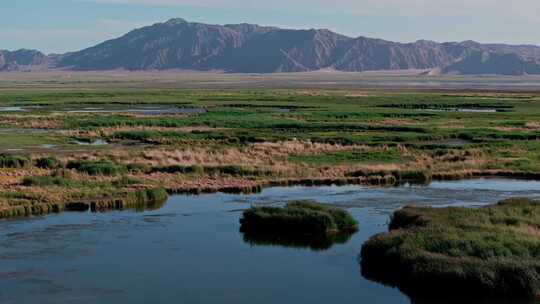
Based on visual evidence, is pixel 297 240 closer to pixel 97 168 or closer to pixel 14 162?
pixel 97 168

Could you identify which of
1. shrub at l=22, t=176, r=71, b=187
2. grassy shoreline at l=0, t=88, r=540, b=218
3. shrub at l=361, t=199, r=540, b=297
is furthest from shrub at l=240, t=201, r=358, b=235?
shrub at l=22, t=176, r=71, b=187

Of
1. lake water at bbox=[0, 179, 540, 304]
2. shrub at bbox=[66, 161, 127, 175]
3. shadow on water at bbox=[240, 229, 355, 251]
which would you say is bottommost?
shadow on water at bbox=[240, 229, 355, 251]

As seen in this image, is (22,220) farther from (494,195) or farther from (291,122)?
(291,122)

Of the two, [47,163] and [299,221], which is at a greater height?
[47,163]

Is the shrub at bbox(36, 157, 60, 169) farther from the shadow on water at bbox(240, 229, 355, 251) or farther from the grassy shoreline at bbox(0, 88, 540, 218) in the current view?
the shadow on water at bbox(240, 229, 355, 251)

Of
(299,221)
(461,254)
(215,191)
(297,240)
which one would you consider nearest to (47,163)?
(215,191)
